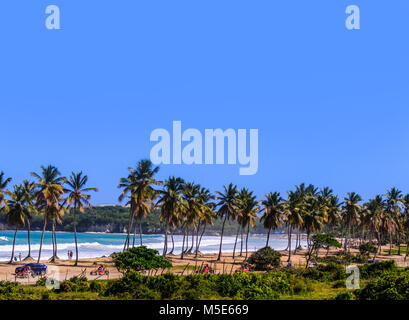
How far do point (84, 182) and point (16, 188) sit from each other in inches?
557

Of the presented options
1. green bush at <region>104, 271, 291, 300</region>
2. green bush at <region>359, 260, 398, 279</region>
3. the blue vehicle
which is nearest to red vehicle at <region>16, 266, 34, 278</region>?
the blue vehicle

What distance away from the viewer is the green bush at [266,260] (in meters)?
56.4

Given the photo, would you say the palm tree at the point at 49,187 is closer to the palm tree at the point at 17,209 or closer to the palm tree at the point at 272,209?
the palm tree at the point at 17,209

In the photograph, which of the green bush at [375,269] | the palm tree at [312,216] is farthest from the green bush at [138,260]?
the palm tree at [312,216]

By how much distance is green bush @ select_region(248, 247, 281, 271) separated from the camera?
56375 mm

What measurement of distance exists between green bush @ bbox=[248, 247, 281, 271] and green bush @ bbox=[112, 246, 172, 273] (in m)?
25.8

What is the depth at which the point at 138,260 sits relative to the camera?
3378 centimetres

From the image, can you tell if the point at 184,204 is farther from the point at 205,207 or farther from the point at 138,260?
the point at 138,260

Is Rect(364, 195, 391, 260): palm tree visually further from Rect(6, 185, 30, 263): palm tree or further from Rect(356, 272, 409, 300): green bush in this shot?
Rect(6, 185, 30, 263): palm tree

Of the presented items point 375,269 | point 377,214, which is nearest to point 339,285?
point 375,269
